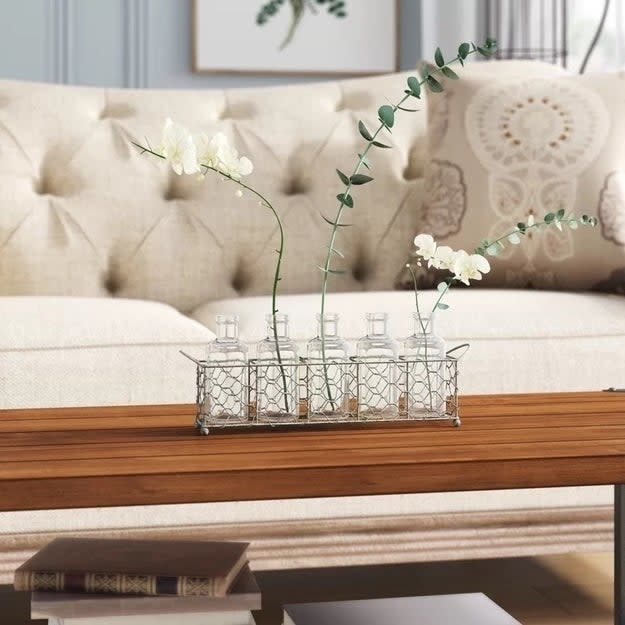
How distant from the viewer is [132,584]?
3.35 feet

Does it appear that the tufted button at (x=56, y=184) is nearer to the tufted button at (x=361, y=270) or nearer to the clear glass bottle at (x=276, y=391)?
the tufted button at (x=361, y=270)

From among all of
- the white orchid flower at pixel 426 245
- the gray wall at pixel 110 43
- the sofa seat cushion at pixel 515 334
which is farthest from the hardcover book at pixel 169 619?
the gray wall at pixel 110 43

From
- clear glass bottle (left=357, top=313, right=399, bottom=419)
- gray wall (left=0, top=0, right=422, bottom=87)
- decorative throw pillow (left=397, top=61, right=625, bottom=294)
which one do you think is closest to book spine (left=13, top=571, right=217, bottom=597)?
Result: clear glass bottle (left=357, top=313, right=399, bottom=419)

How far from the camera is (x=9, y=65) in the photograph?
4.28 meters

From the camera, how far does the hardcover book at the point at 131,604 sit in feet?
3.32

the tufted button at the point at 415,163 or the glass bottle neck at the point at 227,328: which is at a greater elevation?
the tufted button at the point at 415,163

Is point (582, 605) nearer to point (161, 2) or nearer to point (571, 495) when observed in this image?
point (571, 495)

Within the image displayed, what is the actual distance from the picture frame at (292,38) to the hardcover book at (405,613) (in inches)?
141

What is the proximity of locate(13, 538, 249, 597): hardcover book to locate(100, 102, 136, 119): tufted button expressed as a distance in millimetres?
A: 1478

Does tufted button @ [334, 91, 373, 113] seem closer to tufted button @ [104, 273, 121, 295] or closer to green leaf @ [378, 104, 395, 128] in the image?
tufted button @ [104, 273, 121, 295]

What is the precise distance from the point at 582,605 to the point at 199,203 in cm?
112

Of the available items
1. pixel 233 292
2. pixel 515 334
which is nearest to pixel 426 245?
pixel 515 334

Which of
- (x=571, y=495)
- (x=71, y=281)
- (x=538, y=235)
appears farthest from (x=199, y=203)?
(x=571, y=495)

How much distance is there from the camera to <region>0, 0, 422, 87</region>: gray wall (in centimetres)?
428
